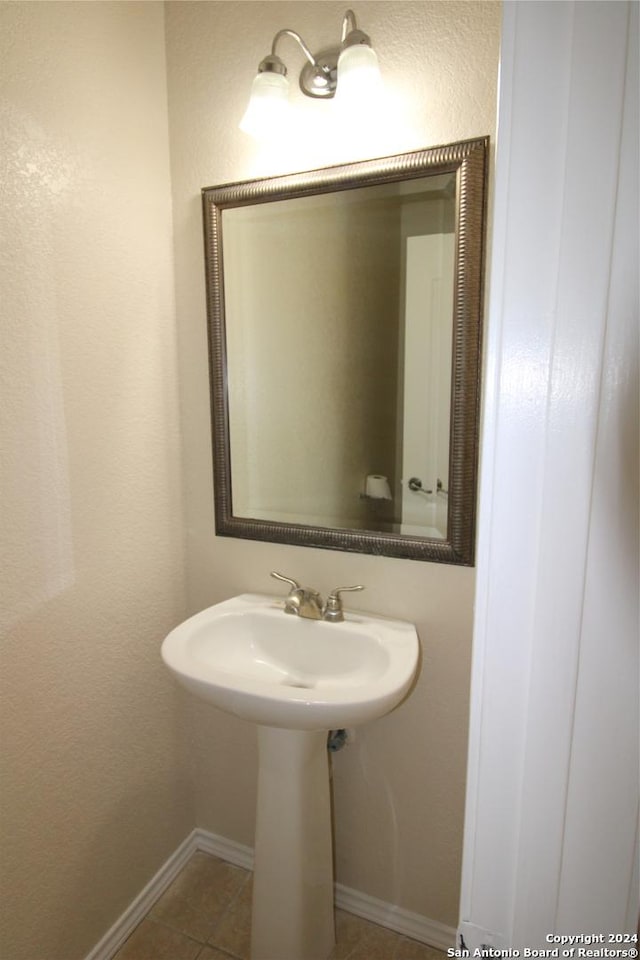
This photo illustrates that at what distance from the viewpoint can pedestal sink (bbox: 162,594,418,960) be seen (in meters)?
1.15

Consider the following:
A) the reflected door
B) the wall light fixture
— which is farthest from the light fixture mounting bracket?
the reflected door

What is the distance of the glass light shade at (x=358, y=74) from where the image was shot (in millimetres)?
1037

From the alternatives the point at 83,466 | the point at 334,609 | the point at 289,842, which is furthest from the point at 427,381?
the point at 289,842

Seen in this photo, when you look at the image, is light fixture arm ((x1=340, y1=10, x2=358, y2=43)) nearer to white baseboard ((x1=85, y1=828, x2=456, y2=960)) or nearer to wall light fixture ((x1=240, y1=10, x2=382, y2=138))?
wall light fixture ((x1=240, y1=10, x2=382, y2=138))

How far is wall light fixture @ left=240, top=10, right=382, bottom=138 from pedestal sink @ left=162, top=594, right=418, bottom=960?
119 centimetres

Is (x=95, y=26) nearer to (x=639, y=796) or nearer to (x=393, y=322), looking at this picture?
(x=393, y=322)

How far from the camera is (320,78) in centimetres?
115

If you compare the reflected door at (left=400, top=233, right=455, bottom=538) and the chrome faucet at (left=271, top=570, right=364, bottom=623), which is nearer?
the reflected door at (left=400, top=233, right=455, bottom=538)

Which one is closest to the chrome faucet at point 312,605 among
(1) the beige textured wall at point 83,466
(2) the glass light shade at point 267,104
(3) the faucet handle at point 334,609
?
(3) the faucet handle at point 334,609

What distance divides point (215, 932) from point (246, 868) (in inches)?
8.3

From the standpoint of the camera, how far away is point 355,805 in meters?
1.42

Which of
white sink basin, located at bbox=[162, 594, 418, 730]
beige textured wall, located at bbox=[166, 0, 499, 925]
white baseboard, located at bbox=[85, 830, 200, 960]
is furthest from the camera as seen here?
white baseboard, located at bbox=[85, 830, 200, 960]

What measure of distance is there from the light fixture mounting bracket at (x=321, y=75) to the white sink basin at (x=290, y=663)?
4.14 ft

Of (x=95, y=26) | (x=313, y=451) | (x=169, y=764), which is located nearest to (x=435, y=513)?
(x=313, y=451)
